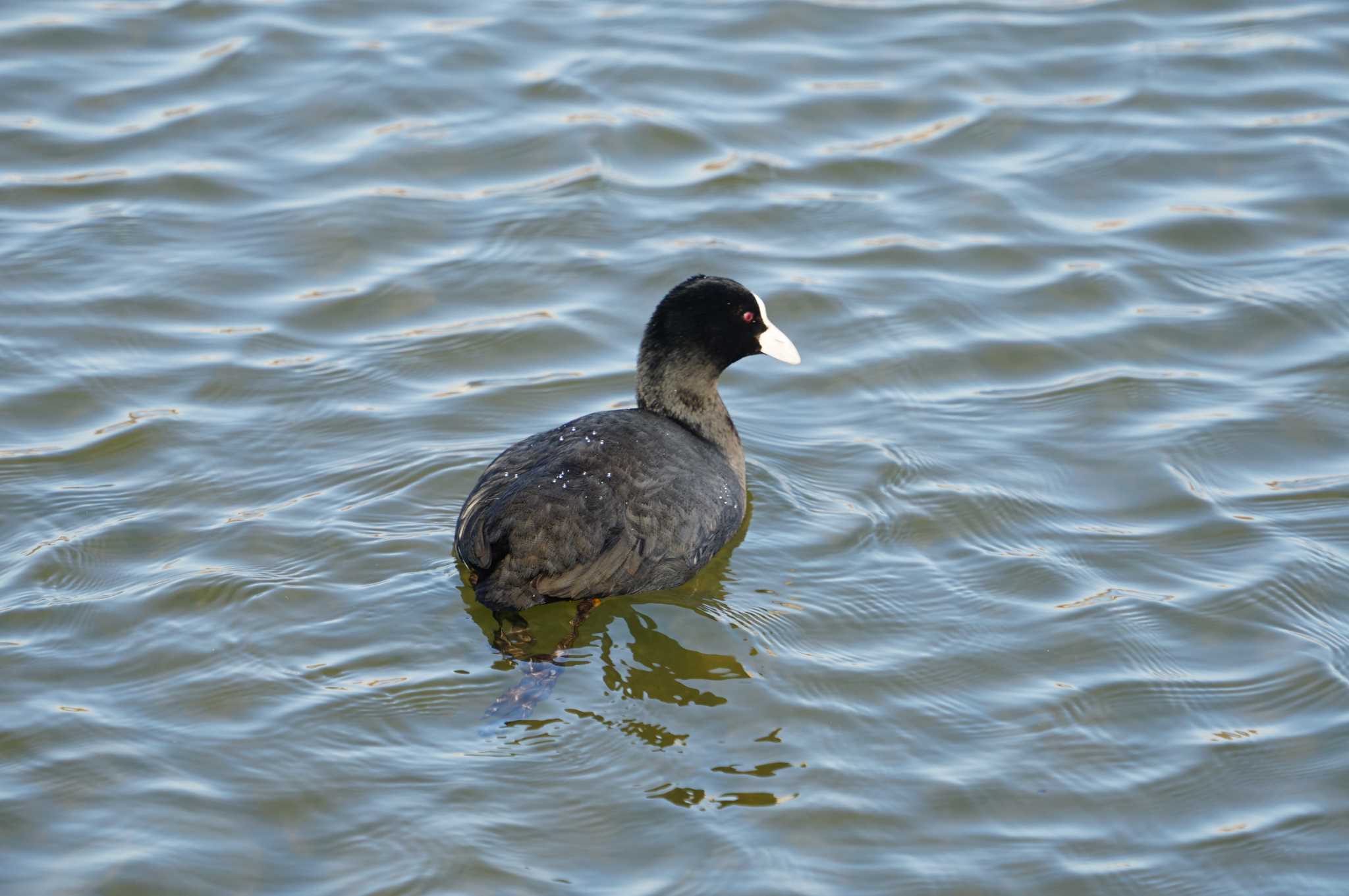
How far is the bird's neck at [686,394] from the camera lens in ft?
22.1

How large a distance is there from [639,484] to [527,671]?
869mm

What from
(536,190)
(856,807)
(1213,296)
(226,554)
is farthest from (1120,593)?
(536,190)

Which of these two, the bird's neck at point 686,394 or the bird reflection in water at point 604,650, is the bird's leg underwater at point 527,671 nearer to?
the bird reflection in water at point 604,650

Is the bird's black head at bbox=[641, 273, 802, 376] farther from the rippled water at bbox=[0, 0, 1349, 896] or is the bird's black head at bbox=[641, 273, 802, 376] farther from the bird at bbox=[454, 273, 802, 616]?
the rippled water at bbox=[0, 0, 1349, 896]

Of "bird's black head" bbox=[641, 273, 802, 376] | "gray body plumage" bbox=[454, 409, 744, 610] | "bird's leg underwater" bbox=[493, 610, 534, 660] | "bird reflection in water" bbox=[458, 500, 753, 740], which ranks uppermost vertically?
"bird's black head" bbox=[641, 273, 802, 376]

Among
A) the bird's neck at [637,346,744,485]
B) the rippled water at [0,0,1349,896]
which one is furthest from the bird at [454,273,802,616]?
the rippled water at [0,0,1349,896]

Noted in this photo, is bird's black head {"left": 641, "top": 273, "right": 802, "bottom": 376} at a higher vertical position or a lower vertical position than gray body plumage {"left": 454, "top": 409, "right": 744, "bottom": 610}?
higher

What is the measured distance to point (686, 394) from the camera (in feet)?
22.2

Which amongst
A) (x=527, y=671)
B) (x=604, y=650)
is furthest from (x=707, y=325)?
(x=527, y=671)

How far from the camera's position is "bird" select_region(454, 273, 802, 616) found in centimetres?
551

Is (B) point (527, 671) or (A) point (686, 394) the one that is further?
(A) point (686, 394)

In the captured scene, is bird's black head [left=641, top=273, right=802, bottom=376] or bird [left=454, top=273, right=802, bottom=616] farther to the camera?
bird's black head [left=641, top=273, right=802, bottom=376]

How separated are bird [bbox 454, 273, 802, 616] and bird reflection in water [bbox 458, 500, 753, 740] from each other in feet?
0.32

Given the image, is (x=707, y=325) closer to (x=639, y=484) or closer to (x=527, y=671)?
(x=639, y=484)
